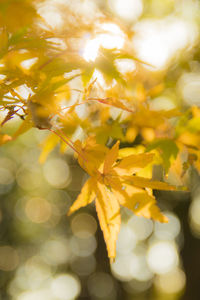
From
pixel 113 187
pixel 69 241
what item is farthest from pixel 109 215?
pixel 69 241

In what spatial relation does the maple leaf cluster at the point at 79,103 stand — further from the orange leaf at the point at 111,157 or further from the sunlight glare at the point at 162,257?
the sunlight glare at the point at 162,257

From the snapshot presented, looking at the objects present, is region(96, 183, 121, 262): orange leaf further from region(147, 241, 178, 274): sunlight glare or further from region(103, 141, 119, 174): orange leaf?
region(147, 241, 178, 274): sunlight glare

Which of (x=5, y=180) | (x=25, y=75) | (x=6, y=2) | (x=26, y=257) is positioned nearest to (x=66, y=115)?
(x=25, y=75)

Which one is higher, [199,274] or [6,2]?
[6,2]

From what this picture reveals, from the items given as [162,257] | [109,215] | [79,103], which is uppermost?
[79,103]

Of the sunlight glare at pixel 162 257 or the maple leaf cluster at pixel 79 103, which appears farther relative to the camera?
the sunlight glare at pixel 162 257

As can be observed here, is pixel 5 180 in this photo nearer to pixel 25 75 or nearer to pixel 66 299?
pixel 66 299

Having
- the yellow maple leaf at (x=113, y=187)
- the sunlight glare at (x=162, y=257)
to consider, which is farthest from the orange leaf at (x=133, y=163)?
the sunlight glare at (x=162, y=257)

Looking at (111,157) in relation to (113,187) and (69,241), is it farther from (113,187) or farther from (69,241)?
(69,241)
